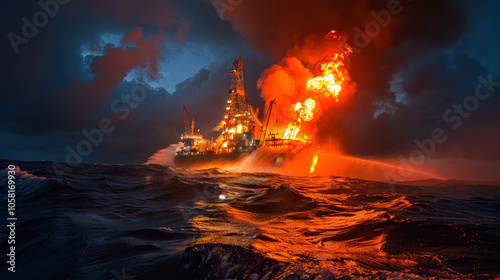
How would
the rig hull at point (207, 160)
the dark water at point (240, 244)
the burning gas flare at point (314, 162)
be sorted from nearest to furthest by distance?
the dark water at point (240, 244) < the burning gas flare at point (314, 162) < the rig hull at point (207, 160)

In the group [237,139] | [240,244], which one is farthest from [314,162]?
[240,244]

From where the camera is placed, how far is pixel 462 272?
14.6ft

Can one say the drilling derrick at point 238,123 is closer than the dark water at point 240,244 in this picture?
No

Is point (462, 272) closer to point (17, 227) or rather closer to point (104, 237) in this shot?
point (104, 237)

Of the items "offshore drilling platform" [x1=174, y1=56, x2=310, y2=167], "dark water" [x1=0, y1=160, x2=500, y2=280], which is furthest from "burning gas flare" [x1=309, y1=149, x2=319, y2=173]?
"dark water" [x1=0, y1=160, x2=500, y2=280]

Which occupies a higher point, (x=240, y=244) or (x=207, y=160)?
(x=207, y=160)

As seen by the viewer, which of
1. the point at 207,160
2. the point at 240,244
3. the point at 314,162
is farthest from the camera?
the point at 207,160

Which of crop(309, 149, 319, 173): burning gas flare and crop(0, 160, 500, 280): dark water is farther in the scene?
crop(309, 149, 319, 173): burning gas flare

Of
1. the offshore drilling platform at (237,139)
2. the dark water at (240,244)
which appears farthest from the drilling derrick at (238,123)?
the dark water at (240,244)

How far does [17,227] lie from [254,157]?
6713 centimetres

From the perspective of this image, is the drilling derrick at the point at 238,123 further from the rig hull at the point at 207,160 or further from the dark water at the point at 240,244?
the dark water at the point at 240,244

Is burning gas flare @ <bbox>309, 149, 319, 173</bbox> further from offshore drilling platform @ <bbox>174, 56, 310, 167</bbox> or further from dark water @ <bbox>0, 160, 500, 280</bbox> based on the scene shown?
dark water @ <bbox>0, 160, 500, 280</bbox>

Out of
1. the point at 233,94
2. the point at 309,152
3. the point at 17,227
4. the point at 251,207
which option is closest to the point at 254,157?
the point at 309,152

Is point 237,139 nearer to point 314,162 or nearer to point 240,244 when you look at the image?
point 314,162
